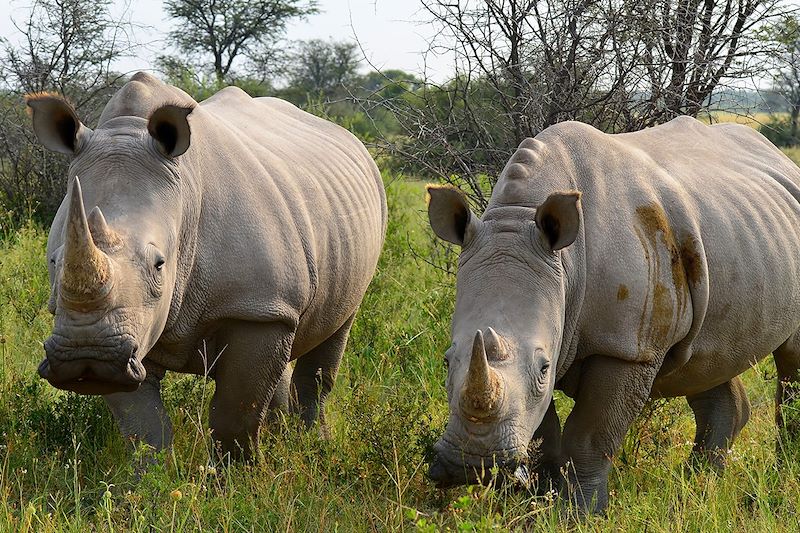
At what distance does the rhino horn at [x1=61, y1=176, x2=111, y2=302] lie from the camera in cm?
355

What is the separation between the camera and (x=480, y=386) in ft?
11.2

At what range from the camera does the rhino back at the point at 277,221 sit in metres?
4.45

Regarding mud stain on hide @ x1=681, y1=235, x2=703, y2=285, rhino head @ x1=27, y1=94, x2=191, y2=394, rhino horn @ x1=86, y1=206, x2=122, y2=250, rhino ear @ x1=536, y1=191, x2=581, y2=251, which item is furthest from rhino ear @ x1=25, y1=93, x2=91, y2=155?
mud stain on hide @ x1=681, y1=235, x2=703, y2=285

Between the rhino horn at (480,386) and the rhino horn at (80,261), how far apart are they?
121 centimetres

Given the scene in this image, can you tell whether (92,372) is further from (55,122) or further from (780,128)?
(780,128)

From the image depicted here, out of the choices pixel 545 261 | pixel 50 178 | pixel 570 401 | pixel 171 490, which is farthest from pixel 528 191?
pixel 50 178

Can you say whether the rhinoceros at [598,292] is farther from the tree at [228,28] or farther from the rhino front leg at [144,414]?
the tree at [228,28]

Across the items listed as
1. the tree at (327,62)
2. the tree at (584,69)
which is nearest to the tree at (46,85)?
the tree at (584,69)

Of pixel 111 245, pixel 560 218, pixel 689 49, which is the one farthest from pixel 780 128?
pixel 111 245

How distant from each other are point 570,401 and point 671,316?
1794 mm

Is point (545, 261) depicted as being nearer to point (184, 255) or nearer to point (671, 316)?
point (671, 316)

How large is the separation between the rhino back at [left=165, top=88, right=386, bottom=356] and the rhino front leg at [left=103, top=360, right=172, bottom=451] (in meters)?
0.41

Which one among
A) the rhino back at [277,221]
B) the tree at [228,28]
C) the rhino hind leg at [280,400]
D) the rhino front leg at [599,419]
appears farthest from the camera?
the tree at [228,28]

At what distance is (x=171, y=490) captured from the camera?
3887mm
